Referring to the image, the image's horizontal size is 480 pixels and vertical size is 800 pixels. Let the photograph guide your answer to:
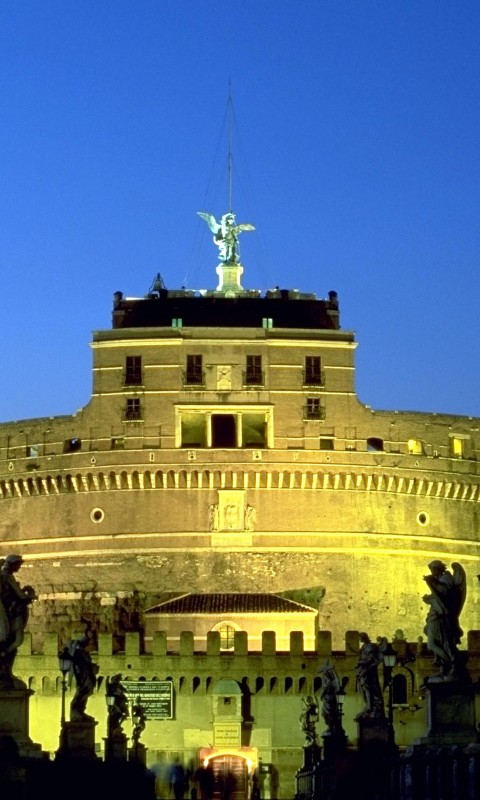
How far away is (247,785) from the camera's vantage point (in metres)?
74.9

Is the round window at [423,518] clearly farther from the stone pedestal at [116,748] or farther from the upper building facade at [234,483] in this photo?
the stone pedestal at [116,748]

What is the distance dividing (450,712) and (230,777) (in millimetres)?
41951

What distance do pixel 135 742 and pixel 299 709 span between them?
45.9 feet

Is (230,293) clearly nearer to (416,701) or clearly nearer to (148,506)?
(148,506)

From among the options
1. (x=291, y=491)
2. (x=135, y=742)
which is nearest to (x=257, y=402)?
(x=291, y=491)

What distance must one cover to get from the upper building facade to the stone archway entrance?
11453 mm

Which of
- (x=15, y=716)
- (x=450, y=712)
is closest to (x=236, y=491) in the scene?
(x=15, y=716)

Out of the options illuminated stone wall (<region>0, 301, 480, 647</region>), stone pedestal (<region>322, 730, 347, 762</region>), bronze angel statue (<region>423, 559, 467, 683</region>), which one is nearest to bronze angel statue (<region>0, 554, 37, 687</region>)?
bronze angel statue (<region>423, 559, 467, 683</region>)

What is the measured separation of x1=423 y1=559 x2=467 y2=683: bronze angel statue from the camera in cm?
3612

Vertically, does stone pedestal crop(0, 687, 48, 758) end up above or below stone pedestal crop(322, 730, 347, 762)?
below

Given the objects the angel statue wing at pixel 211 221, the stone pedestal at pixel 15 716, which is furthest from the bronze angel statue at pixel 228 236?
the stone pedestal at pixel 15 716

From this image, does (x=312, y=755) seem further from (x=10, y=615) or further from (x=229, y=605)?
(x=229, y=605)

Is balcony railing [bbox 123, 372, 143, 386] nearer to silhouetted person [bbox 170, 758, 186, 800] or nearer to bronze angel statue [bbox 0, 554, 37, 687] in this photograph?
silhouetted person [bbox 170, 758, 186, 800]

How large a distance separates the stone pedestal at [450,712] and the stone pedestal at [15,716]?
24.8 feet
